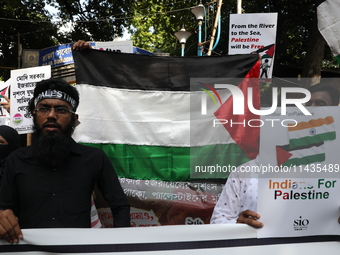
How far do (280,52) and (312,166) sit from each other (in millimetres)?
14660

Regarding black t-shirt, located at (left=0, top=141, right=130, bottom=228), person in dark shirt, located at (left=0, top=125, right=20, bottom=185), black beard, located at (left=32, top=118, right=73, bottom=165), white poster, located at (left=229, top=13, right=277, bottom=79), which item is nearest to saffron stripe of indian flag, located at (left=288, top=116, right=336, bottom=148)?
black t-shirt, located at (left=0, top=141, right=130, bottom=228)

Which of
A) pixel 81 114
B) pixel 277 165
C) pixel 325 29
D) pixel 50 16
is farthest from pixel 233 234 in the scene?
pixel 50 16

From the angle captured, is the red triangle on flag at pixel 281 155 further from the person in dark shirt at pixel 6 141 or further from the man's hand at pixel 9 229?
the person in dark shirt at pixel 6 141

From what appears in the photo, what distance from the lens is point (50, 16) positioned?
17.9 m

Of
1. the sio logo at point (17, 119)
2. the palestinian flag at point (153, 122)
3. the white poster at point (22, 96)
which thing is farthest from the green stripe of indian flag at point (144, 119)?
the sio logo at point (17, 119)

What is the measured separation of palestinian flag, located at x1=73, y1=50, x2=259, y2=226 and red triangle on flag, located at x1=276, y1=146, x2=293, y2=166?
1399 millimetres

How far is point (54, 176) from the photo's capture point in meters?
2.31

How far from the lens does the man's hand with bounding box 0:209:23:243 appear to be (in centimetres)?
205

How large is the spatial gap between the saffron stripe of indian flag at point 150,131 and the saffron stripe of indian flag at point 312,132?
1416 millimetres

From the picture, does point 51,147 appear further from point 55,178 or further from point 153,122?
point 153,122

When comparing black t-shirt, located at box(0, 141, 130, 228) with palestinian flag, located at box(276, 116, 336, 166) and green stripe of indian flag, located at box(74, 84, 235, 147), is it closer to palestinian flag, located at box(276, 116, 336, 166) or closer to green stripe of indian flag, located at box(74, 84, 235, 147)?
palestinian flag, located at box(276, 116, 336, 166)

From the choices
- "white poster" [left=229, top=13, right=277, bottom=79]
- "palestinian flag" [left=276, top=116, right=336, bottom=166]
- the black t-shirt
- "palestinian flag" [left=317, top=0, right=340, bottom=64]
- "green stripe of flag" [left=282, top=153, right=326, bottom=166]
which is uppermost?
"white poster" [left=229, top=13, right=277, bottom=79]

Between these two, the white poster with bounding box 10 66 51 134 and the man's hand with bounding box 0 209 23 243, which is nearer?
the man's hand with bounding box 0 209 23 243

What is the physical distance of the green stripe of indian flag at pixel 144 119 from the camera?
3619mm
